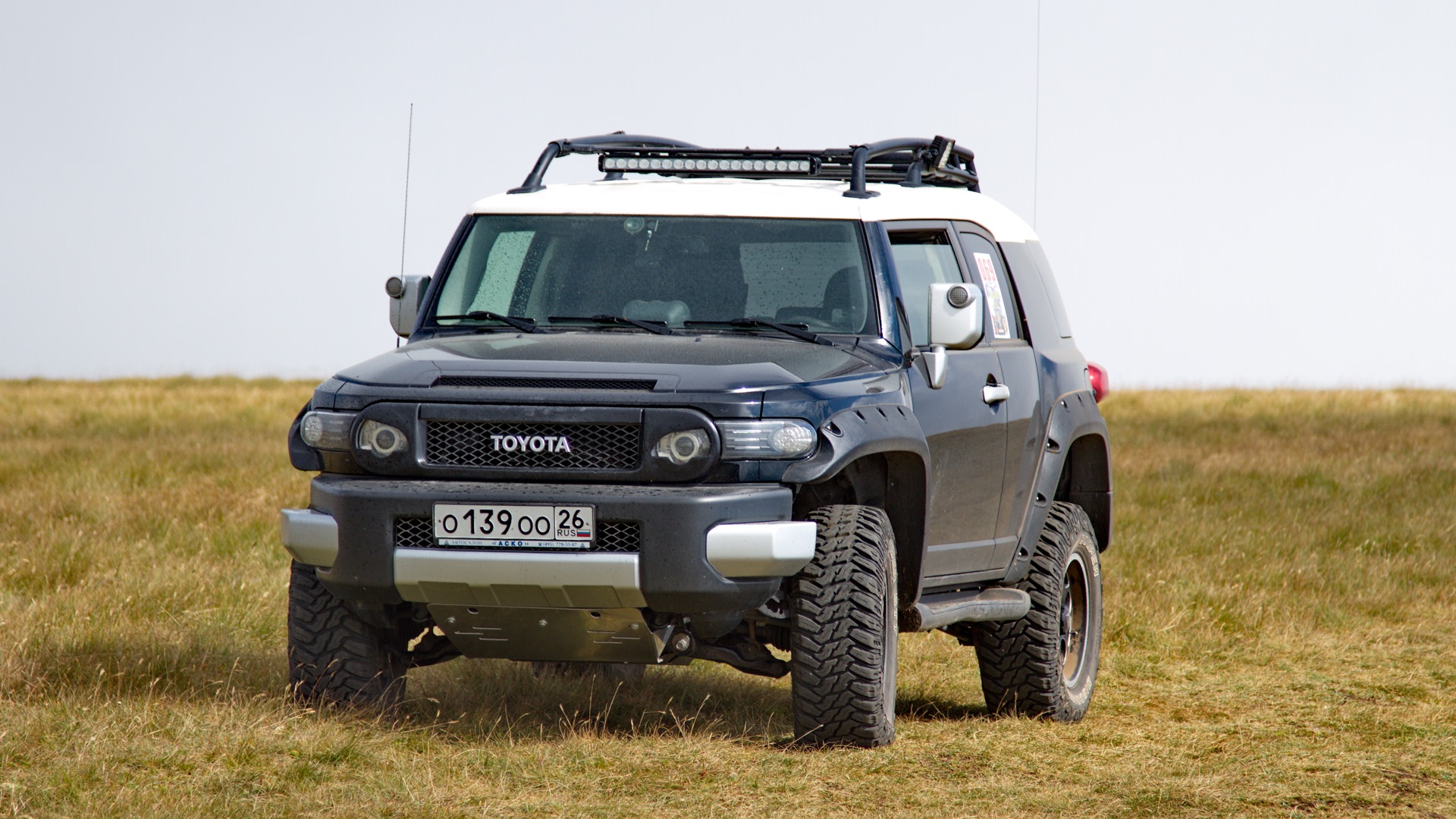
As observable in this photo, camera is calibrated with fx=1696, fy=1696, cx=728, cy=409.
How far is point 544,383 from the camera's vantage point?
547 centimetres

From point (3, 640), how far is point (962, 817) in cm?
447

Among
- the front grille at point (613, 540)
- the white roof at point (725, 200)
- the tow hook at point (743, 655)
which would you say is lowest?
the tow hook at point (743, 655)

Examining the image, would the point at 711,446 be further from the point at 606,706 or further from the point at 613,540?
the point at 606,706

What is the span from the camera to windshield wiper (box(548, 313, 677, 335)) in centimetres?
628

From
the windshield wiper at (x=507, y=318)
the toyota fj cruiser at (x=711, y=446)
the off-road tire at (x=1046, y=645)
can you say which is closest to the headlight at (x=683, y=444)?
the toyota fj cruiser at (x=711, y=446)

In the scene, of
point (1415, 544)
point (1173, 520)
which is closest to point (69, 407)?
point (1173, 520)

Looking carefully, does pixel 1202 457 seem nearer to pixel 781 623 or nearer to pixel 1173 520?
pixel 1173 520

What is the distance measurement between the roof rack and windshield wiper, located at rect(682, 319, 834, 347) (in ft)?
3.07

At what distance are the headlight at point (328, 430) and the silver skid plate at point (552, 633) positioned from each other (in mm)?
624

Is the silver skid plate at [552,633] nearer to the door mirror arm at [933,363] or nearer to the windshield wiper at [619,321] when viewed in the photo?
the windshield wiper at [619,321]

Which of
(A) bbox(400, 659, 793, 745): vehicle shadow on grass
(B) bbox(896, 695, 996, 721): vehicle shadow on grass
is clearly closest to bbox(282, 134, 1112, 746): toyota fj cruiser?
(B) bbox(896, 695, 996, 721): vehicle shadow on grass

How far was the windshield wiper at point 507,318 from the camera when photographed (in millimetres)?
6398

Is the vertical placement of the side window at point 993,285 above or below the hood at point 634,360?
above

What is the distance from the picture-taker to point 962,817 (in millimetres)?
5230
